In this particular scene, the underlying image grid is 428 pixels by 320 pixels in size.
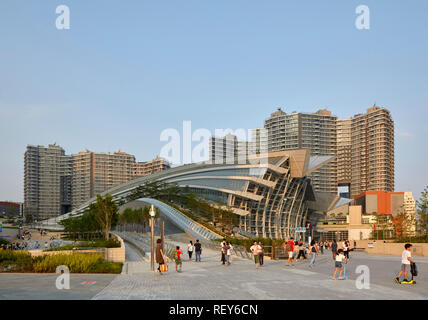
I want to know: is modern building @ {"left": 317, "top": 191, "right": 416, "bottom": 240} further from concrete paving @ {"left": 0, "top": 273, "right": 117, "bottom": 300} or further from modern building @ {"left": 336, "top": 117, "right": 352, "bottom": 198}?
concrete paving @ {"left": 0, "top": 273, "right": 117, "bottom": 300}

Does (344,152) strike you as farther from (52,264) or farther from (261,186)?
(52,264)

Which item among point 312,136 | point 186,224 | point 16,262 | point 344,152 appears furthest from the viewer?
point 344,152

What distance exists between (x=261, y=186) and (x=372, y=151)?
392ft

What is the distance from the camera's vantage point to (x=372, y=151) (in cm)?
18088

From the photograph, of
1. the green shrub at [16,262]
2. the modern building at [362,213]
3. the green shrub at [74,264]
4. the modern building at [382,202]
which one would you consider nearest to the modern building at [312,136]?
the modern building at [362,213]

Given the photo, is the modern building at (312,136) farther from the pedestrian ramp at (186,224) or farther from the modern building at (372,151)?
the pedestrian ramp at (186,224)

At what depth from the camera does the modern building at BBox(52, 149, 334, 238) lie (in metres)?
72.2

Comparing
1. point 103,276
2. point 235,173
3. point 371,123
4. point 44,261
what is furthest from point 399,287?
point 371,123

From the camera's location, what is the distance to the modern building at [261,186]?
72.2m

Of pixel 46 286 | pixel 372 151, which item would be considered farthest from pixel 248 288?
pixel 372 151

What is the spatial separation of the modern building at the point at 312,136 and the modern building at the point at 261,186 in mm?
90338

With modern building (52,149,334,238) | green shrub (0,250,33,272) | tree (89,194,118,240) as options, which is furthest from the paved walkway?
modern building (52,149,334,238)
